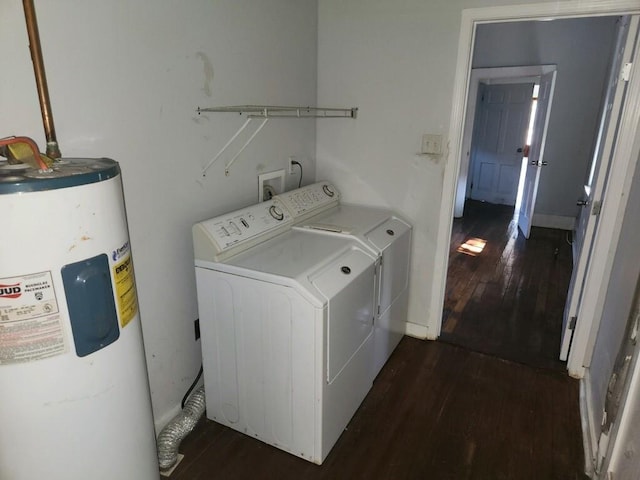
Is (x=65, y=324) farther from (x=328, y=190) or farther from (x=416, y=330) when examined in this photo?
(x=416, y=330)

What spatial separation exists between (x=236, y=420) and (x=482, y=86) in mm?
5934

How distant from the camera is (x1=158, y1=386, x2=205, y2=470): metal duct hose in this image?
178cm

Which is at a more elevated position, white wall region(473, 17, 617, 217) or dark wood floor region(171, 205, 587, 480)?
white wall region(473, 17, 617, 217)

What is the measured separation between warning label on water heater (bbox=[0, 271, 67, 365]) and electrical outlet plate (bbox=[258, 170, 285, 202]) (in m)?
1.44

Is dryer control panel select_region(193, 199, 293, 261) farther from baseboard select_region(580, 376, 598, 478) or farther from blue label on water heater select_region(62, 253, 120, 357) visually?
baseboard select_region(580, 376, 598, 478)

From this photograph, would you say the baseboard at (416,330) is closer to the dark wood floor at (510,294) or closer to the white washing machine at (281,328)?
the dark wood floor at (510,294)

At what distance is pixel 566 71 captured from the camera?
16.1ft

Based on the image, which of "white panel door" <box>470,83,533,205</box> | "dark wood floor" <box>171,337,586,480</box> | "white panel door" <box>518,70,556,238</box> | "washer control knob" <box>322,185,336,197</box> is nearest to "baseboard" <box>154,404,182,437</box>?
"dark wood floor" <box>171,337,586,480</box>

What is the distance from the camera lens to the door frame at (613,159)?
1.98 m

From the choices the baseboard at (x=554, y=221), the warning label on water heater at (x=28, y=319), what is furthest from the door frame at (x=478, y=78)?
the warning label on water heater at (x=28, y=319)

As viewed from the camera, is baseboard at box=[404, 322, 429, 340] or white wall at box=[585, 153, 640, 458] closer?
white wall at box=[585, 153, 640, 458]

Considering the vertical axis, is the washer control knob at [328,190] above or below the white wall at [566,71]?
below

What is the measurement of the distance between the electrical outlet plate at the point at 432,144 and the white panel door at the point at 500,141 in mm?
4435

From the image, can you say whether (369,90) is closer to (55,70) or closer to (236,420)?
(55,70)
